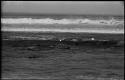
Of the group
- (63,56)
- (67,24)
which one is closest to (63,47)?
(63,56)

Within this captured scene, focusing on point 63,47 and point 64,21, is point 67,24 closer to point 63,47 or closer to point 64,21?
point 64,21

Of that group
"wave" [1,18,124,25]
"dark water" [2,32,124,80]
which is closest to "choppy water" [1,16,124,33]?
"wave" [1,18,124,25]

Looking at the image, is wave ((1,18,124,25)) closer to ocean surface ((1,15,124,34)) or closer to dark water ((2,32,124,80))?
ocean surface ((1,15,124,34))

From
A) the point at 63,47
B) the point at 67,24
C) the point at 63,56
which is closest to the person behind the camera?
the point at 63,56

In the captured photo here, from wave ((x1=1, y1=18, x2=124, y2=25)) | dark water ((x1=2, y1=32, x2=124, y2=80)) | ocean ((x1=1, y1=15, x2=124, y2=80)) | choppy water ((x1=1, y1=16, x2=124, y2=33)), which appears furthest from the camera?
wave ((x1=1, y1=18, x2=124, y2=25))

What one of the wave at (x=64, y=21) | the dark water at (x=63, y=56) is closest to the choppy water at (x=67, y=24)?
the wave at (x=64, y=21)

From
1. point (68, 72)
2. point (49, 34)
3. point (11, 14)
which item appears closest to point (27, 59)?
point (68, 72)

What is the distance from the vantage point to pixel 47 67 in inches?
294

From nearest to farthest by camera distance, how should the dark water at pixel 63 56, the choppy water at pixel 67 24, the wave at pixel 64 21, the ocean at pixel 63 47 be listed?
the dark water at pixel 63 56 < the ocean at pixel 63 47 < the choppy water at pixel 67 24 < the wave at pixel 64 21

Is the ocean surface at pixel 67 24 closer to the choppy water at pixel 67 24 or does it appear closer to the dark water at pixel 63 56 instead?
the choppy water at pixel 67 24

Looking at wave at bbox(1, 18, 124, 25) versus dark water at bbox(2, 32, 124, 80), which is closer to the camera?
dark water at bbox(2, 32, 124, 80)

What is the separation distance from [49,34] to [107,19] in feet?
11.0

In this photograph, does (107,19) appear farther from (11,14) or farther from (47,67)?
(47,67)

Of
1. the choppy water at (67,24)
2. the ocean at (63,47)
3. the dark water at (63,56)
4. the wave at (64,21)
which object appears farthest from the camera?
the wave at (64,21)
